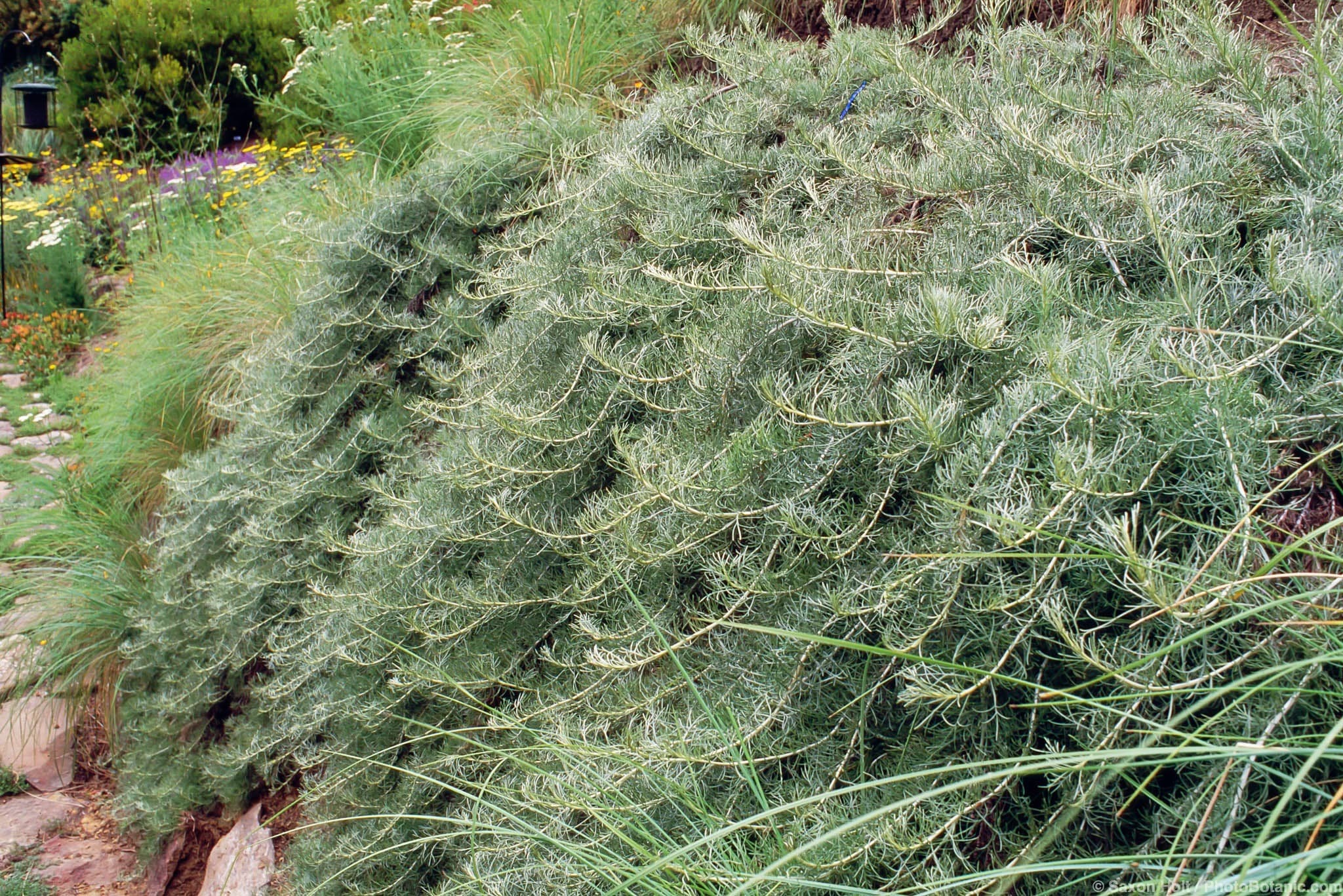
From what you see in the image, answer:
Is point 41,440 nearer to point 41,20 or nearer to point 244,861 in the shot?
point 244,861

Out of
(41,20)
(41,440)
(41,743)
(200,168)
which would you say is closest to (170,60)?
(200,168)

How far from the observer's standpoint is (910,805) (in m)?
1.31

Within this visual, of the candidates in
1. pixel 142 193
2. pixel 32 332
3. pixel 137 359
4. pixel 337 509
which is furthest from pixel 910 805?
pixel 142 193

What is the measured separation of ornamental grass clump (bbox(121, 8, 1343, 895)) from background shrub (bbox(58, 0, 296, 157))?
7923 mm

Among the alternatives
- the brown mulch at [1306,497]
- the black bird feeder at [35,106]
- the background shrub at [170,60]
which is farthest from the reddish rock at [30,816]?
the background shrub at [170,60]

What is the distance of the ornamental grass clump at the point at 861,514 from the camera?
1236 millimetres

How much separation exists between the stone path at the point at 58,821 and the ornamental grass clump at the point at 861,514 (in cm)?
34

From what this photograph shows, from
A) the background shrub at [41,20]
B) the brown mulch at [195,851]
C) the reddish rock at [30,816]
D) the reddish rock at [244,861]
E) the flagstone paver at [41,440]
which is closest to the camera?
the reddish rock at [244,861]

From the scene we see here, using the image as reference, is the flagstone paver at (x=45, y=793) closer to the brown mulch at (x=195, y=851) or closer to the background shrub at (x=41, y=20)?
the brown mulch at (x=195, y=851)

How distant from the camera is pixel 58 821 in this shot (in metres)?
3.64

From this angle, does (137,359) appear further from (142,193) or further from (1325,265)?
(1325,265)

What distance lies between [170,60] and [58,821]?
792 centimetres

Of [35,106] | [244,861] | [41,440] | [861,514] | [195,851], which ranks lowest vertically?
[41,440]

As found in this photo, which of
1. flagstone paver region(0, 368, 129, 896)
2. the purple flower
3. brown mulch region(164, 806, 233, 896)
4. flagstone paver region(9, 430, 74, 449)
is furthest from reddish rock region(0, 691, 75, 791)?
the purple flower
